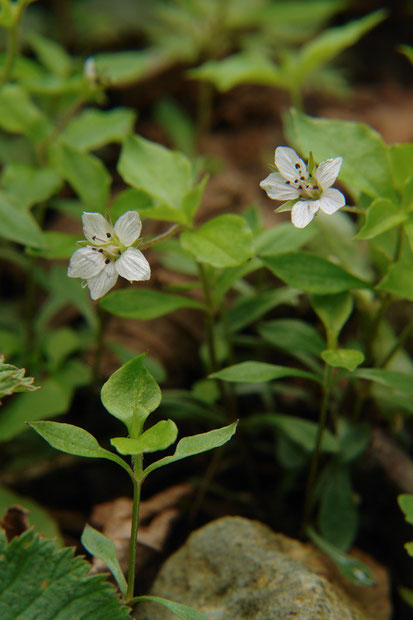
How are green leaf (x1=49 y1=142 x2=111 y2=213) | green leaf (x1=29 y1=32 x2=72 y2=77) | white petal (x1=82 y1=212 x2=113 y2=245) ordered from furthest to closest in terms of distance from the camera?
green leaf (x1=29 y1=32 x2=72 y2=77) < green leaf (x1=49 y1=142 x2=111 y2=213) < white petal (x1=82 y1=212 x2=113 y2=245)

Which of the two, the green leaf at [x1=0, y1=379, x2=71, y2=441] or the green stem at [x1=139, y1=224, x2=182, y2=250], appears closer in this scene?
the green stem at [x1=139, y1=224, x2=182, y2=250]

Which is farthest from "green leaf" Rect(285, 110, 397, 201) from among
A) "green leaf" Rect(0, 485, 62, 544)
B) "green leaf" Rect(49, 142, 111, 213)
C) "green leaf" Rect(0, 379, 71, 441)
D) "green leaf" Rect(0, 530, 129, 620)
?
"green leaf" Rect(0, 485, 62, 544)

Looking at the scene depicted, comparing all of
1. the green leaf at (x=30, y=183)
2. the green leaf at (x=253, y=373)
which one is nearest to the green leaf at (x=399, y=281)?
the green leaf at (x=253, y=373)

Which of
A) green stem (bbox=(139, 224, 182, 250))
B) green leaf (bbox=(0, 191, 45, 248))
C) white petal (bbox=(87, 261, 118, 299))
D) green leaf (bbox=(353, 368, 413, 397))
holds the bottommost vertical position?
green leaf (bbox=(0, 191, 45, 248))

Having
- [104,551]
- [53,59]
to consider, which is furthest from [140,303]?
[53,59]

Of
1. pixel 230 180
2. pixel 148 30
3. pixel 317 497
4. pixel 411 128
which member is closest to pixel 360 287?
pixel 317 497

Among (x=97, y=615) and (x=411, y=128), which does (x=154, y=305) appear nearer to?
(x=97, y=615)

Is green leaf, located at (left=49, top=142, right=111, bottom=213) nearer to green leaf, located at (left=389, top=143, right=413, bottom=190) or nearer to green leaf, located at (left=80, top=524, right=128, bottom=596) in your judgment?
green leaf, located at (left=389, top=143, right=413, bottom=190)
